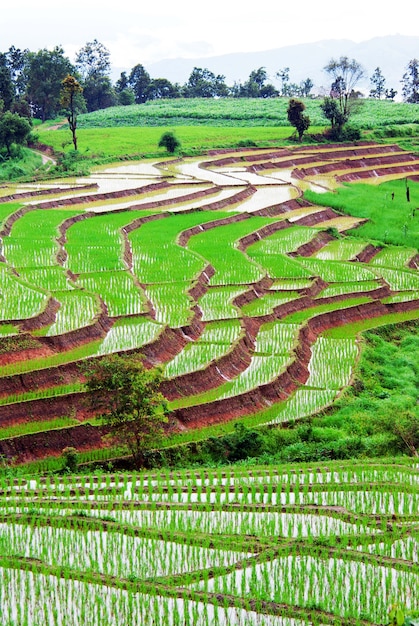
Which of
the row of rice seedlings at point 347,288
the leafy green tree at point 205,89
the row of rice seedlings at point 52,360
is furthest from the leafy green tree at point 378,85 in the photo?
the row of rice seedlings at point 52,360

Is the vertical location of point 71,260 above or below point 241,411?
above

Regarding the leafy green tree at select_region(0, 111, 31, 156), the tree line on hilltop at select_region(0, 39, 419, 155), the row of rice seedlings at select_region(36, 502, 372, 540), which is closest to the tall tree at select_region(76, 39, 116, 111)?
the tree line on hilltop at select_region(0, 39, 419, 155)

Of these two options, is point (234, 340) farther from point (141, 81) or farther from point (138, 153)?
point (141, 81)

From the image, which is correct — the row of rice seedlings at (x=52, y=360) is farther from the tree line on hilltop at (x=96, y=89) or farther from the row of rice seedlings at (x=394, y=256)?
the tree line on hilltop at (x=96, y=89)

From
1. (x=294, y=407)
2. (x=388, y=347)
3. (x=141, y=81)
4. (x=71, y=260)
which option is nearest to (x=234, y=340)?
(x=294, y=407)

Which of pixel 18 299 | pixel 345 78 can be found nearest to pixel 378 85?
pixel 345 78

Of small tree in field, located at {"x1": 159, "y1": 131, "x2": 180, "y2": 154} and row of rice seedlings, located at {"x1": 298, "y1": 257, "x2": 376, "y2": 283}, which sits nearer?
row of rice seedlings, located at {"x1": 298, "y1": 257, "x2": 376, "y2": 283}

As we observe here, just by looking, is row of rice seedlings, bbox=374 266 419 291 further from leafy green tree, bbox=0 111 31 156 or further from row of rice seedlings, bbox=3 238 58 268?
leafy green tree, bbox=0 111 31 156
